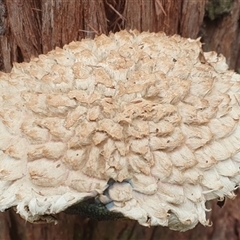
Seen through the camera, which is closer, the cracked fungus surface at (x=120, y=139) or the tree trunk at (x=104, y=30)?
the cracked fungus surface at (x=120, y=139)

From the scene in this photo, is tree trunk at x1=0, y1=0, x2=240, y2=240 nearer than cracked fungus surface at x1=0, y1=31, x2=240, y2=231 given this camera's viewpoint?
No

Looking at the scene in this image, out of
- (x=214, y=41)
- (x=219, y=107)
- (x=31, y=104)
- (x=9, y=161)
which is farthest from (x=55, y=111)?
(x=214, y=41)

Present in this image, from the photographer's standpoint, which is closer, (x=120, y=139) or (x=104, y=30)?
(x=120, y=139)

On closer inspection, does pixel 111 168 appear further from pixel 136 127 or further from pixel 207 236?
pixel 207 236
